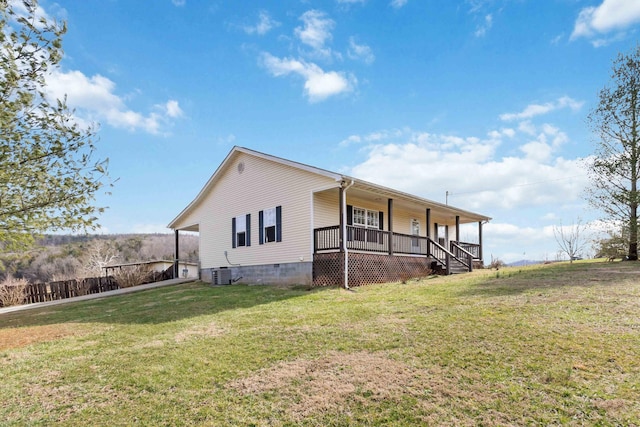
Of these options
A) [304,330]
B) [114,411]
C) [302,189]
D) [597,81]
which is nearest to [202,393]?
[114,411]

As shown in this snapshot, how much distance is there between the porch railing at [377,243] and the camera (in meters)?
14.6

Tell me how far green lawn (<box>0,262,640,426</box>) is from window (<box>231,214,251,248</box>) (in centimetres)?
840

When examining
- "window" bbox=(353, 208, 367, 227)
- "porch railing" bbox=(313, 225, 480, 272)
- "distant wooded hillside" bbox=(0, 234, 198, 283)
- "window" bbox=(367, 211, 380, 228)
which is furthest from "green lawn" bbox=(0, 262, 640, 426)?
"distant wooded hillside" bbox=(0, 234, 198, 283)

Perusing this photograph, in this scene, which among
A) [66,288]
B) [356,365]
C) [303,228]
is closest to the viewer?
[356,365]

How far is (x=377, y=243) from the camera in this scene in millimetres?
16594

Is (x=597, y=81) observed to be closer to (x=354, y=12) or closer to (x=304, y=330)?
(x=354, y=12)

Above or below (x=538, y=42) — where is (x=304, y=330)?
below

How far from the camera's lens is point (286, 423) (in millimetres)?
4445

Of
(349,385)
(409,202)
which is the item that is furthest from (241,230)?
(349,385)

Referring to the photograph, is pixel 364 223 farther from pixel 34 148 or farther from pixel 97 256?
pixel 97 256

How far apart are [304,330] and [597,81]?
18222 mm

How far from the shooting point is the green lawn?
4.49 metres

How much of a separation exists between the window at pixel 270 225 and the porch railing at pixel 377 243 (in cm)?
201

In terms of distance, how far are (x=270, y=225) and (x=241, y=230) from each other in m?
2.25
